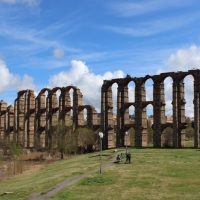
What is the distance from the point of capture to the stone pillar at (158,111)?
5338 cm

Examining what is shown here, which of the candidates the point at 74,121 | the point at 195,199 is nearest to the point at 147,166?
the point at 195,199

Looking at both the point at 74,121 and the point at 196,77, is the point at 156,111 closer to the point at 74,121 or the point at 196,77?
the point at 196,77

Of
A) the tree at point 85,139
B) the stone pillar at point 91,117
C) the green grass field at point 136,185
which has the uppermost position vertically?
the stone pillar at point 91,117

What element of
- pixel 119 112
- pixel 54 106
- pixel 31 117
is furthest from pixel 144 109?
pixel 31 117

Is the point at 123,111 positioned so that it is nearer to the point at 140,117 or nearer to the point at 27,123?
the point at 140,117

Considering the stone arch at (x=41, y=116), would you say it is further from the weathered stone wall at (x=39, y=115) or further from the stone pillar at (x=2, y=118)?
the stone pillar at (x=2, y=118)

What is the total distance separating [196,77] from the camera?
163 feet

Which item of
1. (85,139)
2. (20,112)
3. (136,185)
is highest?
(20,112)

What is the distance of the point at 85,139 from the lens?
184 feet

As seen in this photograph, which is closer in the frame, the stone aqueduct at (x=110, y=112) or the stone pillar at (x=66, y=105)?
the stone aqueduct at (x=110, y=112)

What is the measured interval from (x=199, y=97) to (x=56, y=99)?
32.8 m

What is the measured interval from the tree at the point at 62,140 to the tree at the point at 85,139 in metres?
1.78

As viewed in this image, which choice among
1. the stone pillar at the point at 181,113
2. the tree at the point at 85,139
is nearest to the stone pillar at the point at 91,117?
the tree at the point at 85,139

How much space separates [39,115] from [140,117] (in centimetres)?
2672
